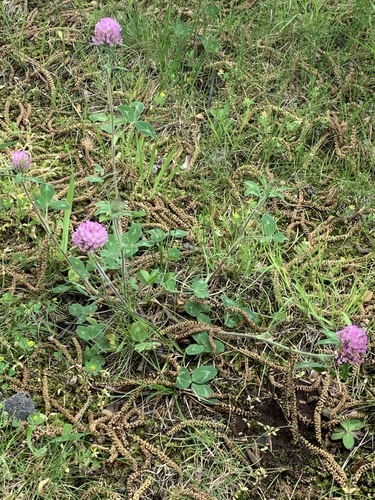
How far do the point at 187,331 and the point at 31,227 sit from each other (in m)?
0.87

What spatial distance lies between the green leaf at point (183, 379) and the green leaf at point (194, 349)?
0.07 meters

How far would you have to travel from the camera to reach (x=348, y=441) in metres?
2.01

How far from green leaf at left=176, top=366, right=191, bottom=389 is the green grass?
48 millimetres

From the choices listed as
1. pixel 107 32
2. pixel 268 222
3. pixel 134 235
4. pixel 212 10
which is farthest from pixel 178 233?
pixel 212 10

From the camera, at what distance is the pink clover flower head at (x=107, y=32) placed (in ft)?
6.05

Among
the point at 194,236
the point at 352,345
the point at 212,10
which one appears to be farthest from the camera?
the point at 212,10

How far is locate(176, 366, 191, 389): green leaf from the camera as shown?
2.07m

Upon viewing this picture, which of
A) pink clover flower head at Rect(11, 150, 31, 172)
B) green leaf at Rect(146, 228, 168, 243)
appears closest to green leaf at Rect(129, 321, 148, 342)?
green leaf at Rect(146, 228, 168, 243)

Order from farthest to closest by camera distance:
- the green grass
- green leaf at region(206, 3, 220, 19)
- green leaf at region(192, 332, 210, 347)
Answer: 1. green leaf at region(206, 3, 220, 19)
2. green leaf at region(192, 332, 210, 347)
3. the green grass

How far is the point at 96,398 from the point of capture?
2076 mm

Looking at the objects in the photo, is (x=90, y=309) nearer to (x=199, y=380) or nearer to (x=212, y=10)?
(x=199, y=380)

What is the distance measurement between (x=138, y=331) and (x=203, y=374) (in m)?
0.30

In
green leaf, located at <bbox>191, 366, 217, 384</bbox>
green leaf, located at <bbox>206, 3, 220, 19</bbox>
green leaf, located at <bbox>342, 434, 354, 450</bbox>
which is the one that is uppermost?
green leaf, located at <bbox>206, 3, 220, 19</bbox>

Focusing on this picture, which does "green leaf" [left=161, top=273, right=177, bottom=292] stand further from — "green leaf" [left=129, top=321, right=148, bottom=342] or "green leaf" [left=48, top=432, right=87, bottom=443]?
"green leaf" [left=48, top=432, right=87, bottom=443]
